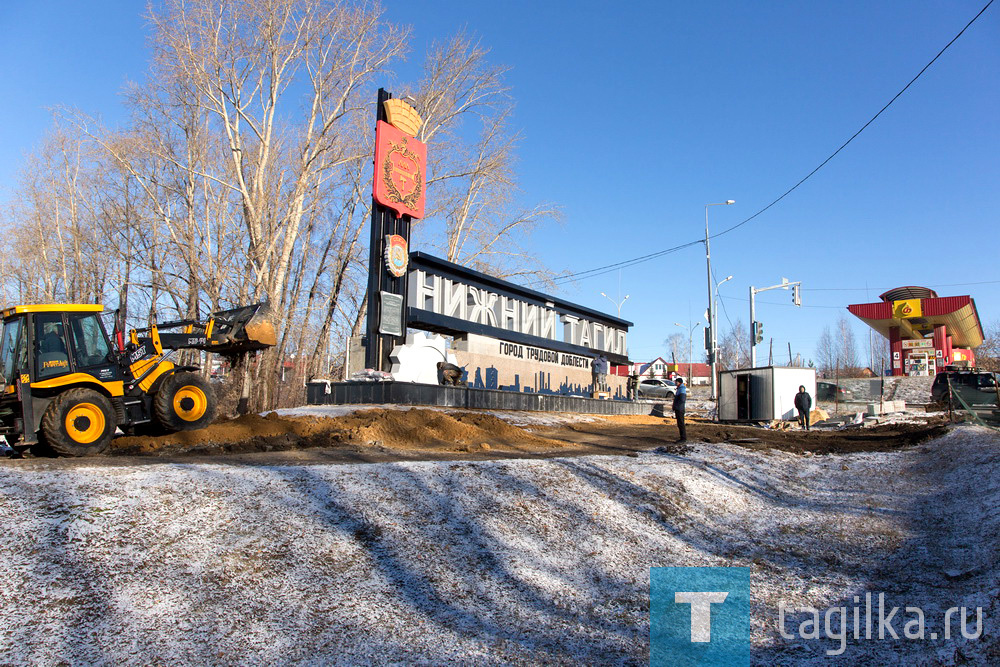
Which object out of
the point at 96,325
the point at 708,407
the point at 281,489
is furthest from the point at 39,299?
the point at 708,407

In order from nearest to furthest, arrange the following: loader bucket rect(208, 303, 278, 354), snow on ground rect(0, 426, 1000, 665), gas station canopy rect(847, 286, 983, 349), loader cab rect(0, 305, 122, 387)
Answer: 1. snow on ground rect(0, 426, 1000, 665)
2. loader cab rect(0, 305, 122, 387)
3. loader bucket rect(208, 303, 278, 354)
4. gas station canopy rect(847, 286, 983, 349)

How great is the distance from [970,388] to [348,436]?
780 inches

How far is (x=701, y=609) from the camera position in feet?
20.7

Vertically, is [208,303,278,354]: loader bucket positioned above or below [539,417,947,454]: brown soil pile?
above

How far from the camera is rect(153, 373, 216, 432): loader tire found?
11773mm

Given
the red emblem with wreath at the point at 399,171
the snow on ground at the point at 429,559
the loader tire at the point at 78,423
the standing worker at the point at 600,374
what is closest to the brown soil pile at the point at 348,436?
the loader tire at the point at 78,423

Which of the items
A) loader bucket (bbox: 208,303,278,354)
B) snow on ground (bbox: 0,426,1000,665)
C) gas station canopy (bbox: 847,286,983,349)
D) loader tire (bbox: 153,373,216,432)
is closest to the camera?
snow on ground (bbox: 0,426,1000,665)

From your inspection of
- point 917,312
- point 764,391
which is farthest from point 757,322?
point 917,312

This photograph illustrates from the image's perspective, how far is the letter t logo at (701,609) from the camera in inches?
230

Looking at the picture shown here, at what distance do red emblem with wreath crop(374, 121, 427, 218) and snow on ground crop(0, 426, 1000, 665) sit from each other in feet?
46.9

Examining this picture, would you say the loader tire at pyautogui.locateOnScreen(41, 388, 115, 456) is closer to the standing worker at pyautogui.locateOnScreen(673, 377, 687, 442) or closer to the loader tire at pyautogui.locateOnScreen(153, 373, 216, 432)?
the loader tire at pyautogui.locateOnScreen(153, 373, 216, 432)

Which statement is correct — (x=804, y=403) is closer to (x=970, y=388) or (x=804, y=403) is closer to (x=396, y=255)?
(x=970, y=388)

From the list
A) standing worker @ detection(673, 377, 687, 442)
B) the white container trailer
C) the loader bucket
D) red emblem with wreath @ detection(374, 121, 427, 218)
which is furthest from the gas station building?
the loader bucket

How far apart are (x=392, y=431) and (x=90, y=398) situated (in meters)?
5.60
